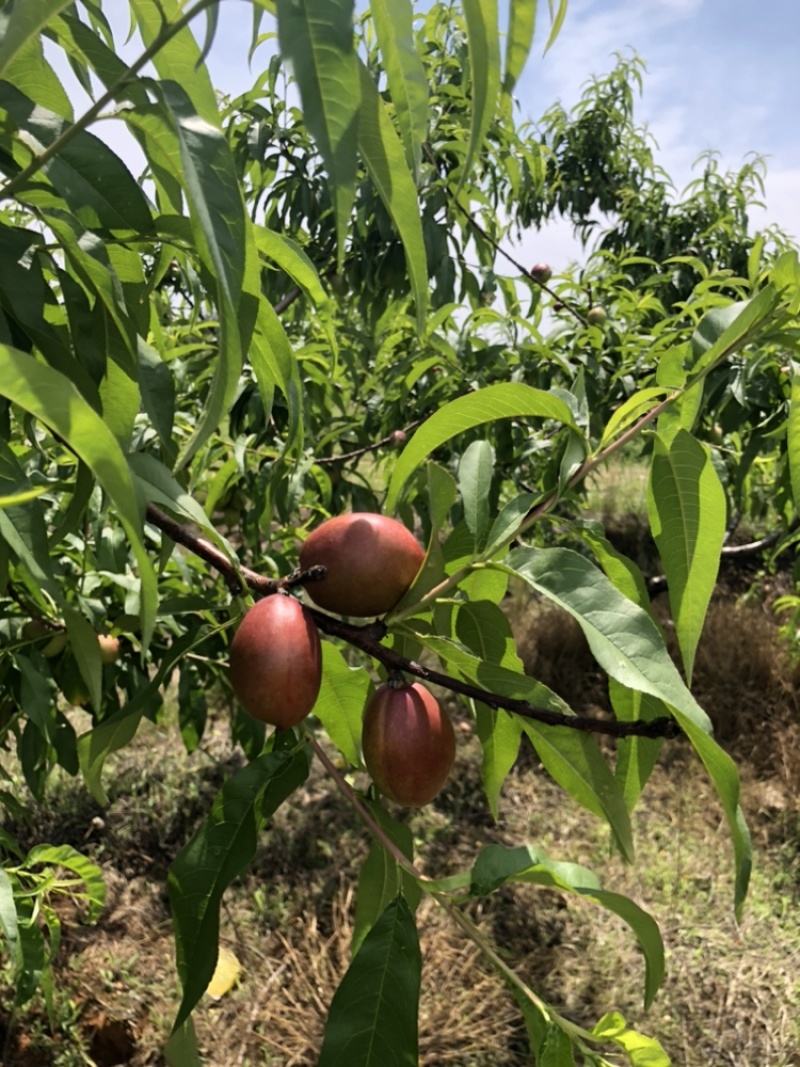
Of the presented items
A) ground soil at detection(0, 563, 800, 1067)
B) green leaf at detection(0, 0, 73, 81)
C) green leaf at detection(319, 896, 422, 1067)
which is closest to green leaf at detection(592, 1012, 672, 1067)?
green leaf at detection(319, 896, 422, 1067)

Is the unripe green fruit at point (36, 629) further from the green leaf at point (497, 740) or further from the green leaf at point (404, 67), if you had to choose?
the green leaf at point (404, 67)

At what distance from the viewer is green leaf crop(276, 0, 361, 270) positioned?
35 cm

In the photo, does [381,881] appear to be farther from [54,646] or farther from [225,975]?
[225,975]

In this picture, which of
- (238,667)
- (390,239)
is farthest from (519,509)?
(390,239)

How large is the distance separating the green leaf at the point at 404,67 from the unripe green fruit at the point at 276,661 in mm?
331

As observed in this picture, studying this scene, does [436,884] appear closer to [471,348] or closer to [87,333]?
[87,333]

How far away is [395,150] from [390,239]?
196cm

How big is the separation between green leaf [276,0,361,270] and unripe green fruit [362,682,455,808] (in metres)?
0.39

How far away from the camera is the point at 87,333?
620 mm

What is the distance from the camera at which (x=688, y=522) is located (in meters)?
0.63

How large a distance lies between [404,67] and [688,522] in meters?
0.39

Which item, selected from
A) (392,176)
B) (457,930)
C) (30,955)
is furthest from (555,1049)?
(457,930)

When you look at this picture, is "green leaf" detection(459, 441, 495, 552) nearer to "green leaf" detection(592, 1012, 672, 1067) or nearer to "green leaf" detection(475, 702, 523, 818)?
"green leaf" detection(475, 702, 523, 818)

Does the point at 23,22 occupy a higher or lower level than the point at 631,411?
higher
